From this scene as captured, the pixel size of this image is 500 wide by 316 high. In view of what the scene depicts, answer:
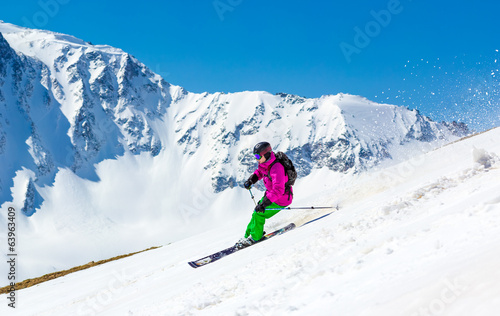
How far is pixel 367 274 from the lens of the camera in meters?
3.89

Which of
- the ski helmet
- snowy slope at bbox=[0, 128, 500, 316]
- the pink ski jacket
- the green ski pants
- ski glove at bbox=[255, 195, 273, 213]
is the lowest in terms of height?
snowy slope at bbox=[0, 128, 500, 316]

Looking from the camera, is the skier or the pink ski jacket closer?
the skier

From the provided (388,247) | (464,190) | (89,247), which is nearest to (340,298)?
(388,247)

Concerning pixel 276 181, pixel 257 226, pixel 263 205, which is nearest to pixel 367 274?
pixel 257 226

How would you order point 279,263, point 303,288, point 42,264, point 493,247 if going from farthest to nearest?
point 42,264 < point 279,263 < point 303,288 < point 493,247

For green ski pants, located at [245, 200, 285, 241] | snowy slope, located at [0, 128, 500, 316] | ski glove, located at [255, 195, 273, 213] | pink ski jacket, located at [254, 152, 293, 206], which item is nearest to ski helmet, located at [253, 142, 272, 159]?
pink ski jacket, located at [254, 152, 293, 206]

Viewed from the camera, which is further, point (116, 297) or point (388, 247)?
point (116, 297)

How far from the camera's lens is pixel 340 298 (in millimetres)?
3555

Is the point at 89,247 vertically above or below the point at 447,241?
above

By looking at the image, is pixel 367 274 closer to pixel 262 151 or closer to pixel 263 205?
pixel 263 205

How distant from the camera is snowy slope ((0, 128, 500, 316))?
2.96 meters

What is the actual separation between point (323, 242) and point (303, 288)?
5.89 ft

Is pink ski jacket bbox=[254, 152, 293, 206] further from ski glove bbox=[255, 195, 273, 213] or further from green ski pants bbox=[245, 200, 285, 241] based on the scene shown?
green ski pants bbox=[245, 200, 285, 241]

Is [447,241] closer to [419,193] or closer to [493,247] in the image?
[493,247]
